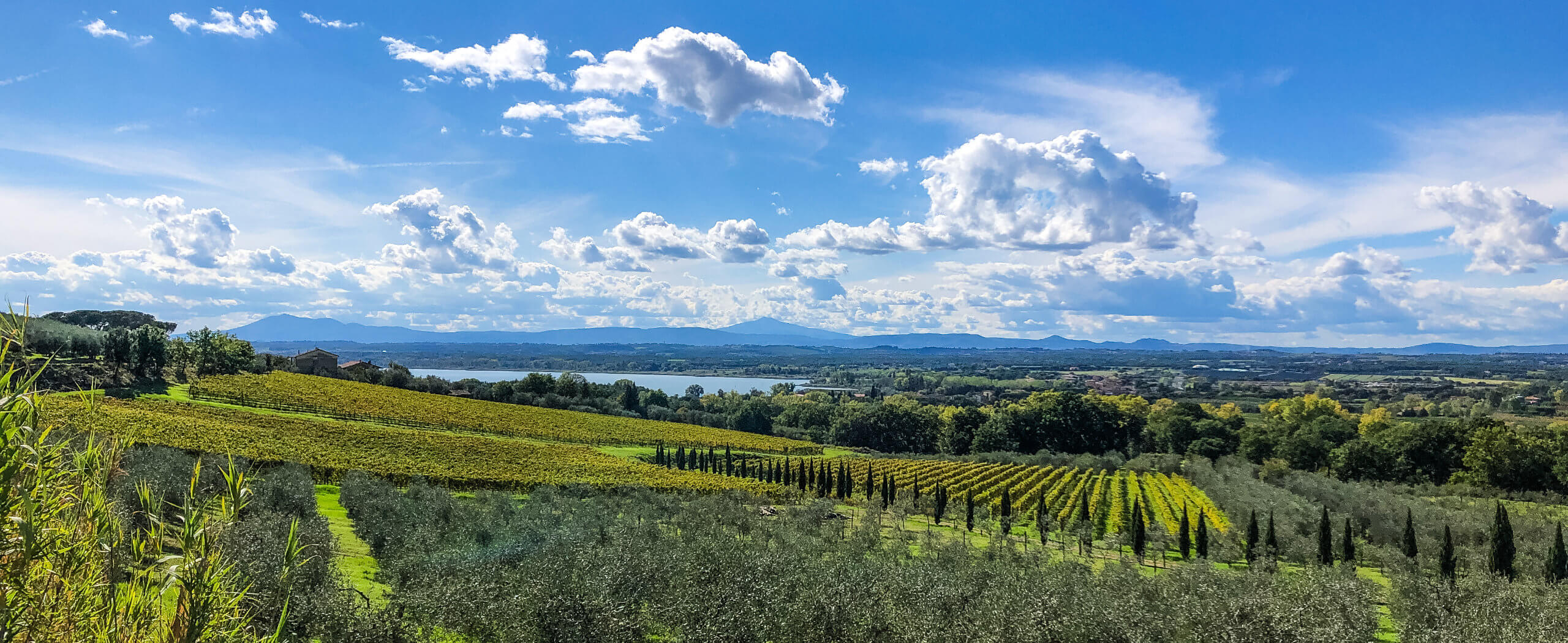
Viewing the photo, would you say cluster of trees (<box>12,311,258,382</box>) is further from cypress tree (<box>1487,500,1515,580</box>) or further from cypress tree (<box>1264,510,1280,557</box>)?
cypress tree (<box>1487,500,1515,580</box>)

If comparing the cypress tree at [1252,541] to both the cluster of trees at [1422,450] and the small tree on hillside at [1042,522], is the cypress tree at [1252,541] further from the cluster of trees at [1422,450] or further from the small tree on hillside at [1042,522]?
the cluster of trees at [1422,450]

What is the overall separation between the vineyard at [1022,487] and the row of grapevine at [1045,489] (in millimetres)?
111

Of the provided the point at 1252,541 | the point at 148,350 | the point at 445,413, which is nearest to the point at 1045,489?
the point at 1252,541

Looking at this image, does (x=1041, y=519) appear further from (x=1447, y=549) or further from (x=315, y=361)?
(x=315, y=361)

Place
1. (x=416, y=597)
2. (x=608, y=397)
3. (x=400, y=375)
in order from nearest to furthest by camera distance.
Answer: (x=416, y=597)
(x=400, y=375)
(x=608, y=397)

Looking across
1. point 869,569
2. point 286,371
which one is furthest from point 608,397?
point 869,569

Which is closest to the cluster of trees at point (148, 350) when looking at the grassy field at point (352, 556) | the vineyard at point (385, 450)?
the vineyard at point (385, 450)

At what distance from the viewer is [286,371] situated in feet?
295

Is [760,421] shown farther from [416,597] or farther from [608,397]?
[416,597]

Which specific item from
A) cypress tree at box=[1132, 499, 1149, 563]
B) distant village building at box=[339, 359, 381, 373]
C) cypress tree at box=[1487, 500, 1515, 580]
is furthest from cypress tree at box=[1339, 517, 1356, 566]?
distant village building at box=[339, 359, 381, 373]

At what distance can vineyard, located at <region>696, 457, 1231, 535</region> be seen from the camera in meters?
56.5

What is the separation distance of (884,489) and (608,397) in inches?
2727

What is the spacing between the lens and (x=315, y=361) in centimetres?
10656

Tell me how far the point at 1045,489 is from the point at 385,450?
56.8 metres
